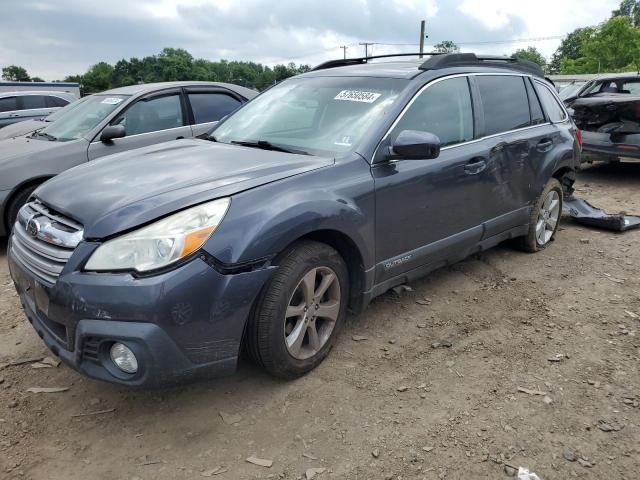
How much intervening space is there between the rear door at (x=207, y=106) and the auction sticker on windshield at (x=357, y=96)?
9.64 feet

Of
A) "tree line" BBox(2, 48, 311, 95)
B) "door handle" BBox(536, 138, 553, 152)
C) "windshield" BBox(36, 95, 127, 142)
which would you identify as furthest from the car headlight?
"tree line" BBox(2, 48, 311, 95)

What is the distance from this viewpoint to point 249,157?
10.1 ft

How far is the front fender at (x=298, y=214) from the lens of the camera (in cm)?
239

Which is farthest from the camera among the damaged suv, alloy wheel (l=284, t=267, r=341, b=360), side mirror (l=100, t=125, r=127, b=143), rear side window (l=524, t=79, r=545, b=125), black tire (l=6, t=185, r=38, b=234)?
the damaged suv

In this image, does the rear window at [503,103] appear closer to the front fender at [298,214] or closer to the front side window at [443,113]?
the front side window at [443,113]

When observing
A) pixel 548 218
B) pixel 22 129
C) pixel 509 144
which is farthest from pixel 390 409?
pixel 22 129

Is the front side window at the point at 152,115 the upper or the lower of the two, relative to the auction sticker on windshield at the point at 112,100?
lower

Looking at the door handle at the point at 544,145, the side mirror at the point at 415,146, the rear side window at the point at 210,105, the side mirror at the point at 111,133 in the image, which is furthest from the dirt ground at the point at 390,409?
the rear side window at the point at 210,105

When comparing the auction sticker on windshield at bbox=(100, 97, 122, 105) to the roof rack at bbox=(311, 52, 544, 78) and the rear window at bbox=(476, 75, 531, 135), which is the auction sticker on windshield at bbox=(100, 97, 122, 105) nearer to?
the roof rack at bbox=(311, 52, 544, 78)

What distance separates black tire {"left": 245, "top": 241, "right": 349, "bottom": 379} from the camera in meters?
2.54

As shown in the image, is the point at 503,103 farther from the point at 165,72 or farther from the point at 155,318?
the point at 165,72

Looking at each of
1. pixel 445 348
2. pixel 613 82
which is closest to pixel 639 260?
pixel 445 348

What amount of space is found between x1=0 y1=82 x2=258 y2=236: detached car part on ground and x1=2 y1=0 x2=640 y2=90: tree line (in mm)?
50131

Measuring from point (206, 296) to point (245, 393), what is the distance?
0.78 m
